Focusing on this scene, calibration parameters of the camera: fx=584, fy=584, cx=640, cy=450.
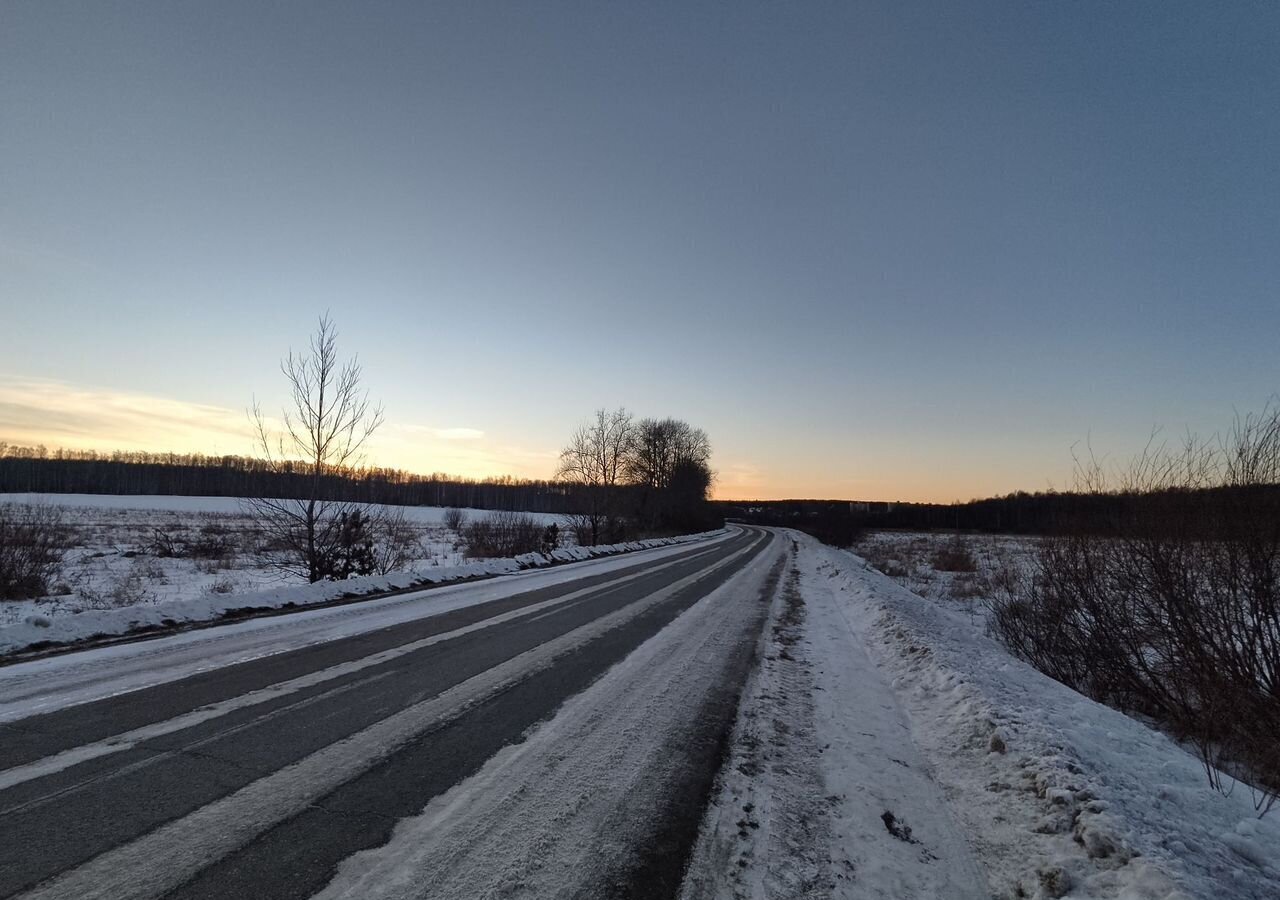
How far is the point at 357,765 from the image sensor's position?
3.69 m

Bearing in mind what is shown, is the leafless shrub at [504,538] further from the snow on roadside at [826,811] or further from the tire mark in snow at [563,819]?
the tire mark in snow at [563,819]

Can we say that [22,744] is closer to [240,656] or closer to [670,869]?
[240,656]

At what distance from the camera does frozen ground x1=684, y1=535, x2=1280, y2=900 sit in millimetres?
2830

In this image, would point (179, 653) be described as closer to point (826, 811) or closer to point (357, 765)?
point (357, 765)

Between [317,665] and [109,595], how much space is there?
1160 centimetres

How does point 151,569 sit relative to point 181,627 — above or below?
below

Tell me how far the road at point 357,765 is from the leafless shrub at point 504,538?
56.3ft

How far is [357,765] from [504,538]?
898 inches

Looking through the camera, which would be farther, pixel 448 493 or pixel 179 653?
pixel 448 493

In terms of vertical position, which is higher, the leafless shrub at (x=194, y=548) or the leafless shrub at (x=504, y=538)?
the leafless shrub at (x=504, y=538)

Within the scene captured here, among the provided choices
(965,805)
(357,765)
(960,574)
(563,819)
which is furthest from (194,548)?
(960,574)

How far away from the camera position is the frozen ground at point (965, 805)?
9.29 feet

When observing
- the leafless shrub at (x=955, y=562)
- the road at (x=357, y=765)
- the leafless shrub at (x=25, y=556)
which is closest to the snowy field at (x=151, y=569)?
the leafless shrub at (x=25, y=556)

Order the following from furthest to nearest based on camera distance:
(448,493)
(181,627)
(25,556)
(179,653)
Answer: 1. (448,493)
2. (25,556)
3. (181,627)
4. (179,653)
